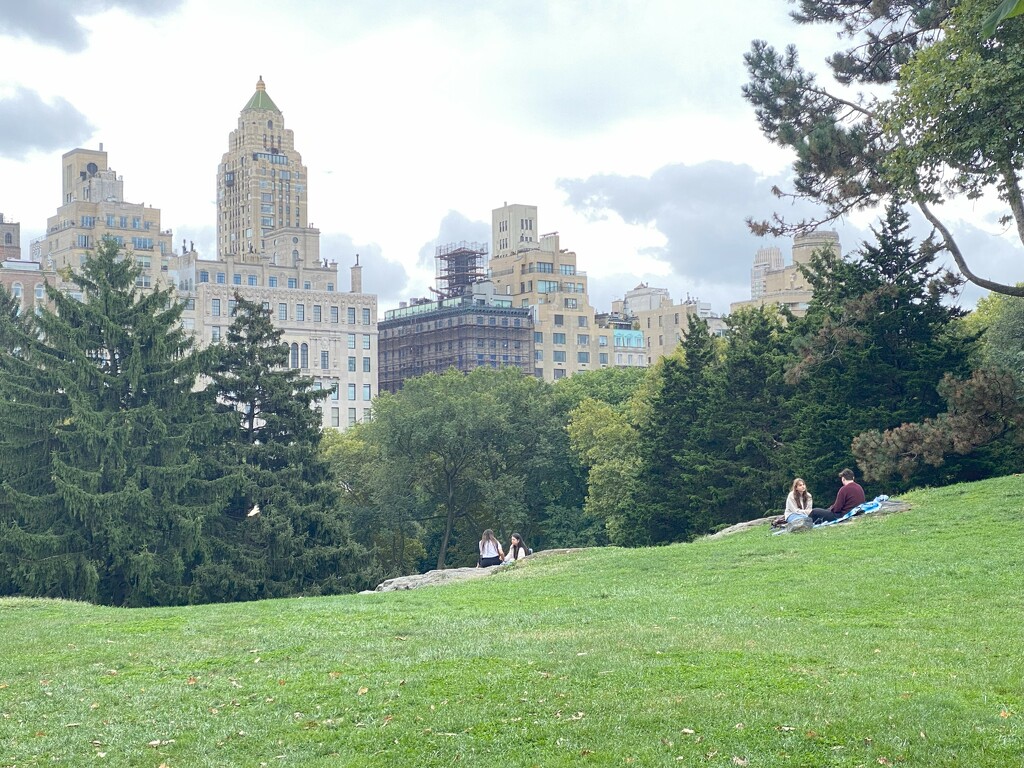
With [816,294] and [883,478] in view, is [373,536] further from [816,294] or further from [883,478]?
[883,478]

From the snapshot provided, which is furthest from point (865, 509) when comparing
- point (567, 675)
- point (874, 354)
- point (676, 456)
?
point (676, 456)

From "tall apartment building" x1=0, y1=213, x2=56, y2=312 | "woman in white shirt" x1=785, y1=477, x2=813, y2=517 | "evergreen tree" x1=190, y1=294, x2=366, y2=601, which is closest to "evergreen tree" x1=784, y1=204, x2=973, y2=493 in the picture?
"woman in white shirt" x1=785, y1=477, x2=813, y2=517

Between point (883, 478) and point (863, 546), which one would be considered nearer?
point (863, 546)

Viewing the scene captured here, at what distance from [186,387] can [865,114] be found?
28.2 metres

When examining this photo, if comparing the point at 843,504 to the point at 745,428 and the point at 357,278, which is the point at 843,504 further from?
the point at 357,278

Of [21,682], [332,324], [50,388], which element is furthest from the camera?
[332,324]

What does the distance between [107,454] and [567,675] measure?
38270 mm

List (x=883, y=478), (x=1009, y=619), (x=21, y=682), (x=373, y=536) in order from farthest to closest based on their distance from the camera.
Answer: (x=373, y=536)
(x=883, y=478)
(x=1009, y=619)
(x=21, y=682)

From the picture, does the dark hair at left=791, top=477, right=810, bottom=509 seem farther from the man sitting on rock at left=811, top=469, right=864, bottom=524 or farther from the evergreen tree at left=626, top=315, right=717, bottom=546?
the evergreen tree at left=626, top=315, right=717, bottom=546

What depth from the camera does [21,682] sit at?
1781 cm

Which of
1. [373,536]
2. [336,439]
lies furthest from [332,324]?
[373,536]

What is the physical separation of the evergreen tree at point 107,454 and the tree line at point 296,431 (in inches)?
3.3

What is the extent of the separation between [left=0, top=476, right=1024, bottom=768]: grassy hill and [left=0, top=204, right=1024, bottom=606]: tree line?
21192mm

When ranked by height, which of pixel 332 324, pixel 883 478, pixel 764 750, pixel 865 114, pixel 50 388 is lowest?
pixel 764 750
